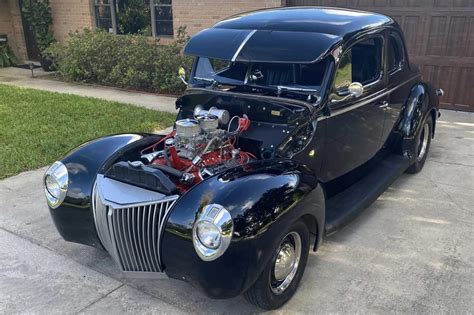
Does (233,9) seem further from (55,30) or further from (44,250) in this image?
(44,250)

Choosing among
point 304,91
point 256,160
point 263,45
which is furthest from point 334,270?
point 263,45

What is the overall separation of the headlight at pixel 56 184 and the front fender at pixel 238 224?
101cm

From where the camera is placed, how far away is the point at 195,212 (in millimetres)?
2637

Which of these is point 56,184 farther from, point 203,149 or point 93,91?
point 93,91

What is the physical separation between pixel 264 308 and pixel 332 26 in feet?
7.82

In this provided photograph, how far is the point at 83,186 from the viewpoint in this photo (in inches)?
126

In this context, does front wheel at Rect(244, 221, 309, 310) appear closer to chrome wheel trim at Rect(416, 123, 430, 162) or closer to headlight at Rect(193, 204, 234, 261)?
headlight at Rect(193, 204, 234, 261)

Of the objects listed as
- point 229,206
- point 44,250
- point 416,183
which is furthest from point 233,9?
point 229,206

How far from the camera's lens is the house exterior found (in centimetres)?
763

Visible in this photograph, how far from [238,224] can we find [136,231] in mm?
708

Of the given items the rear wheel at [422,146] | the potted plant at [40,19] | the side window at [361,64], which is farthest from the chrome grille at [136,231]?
the potted plant at [40,19]

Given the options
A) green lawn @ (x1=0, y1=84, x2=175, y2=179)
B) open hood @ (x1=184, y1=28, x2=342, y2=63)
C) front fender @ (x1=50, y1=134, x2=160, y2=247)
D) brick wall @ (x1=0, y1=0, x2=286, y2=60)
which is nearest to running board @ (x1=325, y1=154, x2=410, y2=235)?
open hood @ (x1=184, y1=28, x2=342, y2=63)

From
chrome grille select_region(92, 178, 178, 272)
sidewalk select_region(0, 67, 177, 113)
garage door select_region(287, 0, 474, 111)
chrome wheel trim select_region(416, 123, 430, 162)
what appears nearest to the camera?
chrome grille select_region(92, 178, 178, 272)

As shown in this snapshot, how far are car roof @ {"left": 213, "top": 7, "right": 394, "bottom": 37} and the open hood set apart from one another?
103 millimetres
